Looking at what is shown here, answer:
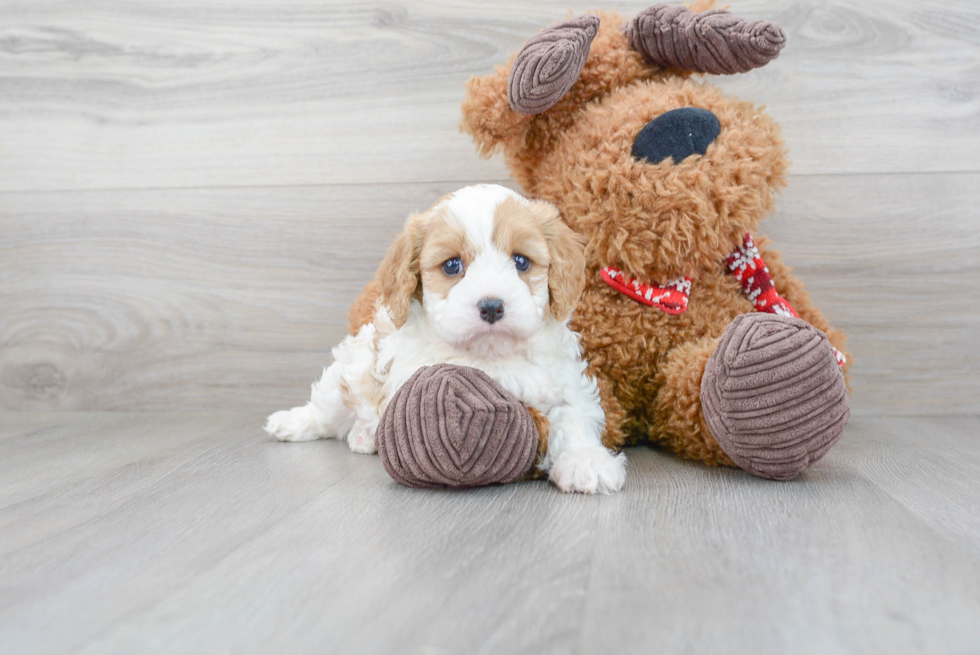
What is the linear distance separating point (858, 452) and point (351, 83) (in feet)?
4.12

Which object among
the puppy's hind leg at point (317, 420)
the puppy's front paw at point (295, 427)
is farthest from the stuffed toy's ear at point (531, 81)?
the puppy's front paw at point (295, 427)

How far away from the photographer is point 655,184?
1146mm

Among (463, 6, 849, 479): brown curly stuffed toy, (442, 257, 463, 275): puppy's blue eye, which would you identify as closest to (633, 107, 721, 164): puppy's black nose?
(463, 6, 849, 479): brown curly stuffed toy

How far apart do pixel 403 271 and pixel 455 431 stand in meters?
0.26

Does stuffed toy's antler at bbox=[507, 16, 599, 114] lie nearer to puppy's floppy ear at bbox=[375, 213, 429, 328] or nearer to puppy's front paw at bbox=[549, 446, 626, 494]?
puppy's floppy ear at bbox=[375, 213, 429, 328]

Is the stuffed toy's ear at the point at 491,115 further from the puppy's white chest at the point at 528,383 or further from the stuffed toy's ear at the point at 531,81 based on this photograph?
the puppy's white chest at the point at 528,383

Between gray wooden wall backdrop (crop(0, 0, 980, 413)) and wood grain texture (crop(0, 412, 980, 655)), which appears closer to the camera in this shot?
wood grain texture (crop(0, 412, 980, 655))

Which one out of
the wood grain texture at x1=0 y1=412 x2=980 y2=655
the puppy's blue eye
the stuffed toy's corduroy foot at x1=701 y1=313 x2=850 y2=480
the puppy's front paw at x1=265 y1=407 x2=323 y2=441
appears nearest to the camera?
the wood grain texture at x1=0 y1=412 x2=980 y2=655

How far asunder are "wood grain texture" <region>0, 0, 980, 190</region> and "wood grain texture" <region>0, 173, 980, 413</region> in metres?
0.06

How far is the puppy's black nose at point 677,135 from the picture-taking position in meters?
1.15

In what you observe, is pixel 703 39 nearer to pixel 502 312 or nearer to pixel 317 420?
pixel 502 312

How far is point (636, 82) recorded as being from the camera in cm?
129

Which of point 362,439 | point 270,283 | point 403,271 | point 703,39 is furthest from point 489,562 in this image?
point 270,283

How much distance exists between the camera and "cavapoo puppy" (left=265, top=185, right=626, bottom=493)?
1020 millimetres
